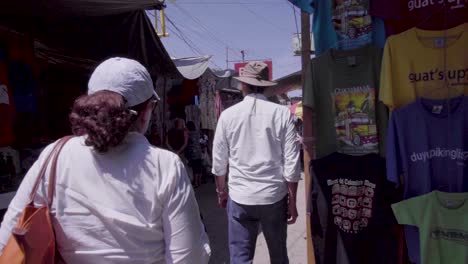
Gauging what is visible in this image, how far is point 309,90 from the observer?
8.58ft

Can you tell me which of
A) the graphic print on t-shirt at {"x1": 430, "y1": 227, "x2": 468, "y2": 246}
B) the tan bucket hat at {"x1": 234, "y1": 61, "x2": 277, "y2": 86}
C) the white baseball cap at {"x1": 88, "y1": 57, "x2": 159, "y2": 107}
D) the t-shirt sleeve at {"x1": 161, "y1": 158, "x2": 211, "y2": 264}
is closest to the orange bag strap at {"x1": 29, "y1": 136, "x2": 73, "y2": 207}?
the white baseball cap at {"x1": 88, "y1": 57, "x2": 159, "y2": 107}

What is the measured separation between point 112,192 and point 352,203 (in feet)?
5.89

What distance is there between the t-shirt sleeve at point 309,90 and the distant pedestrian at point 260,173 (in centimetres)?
31

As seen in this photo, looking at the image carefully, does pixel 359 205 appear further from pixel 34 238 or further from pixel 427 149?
pixel 34 238

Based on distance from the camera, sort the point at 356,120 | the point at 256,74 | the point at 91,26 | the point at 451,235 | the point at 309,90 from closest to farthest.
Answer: the point at 451,235, the point at 356,120, the point at 309,90, the point at 256,74, the point at 91,26

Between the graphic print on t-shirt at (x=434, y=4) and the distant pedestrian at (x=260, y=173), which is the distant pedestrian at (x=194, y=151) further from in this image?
the graphic print on t-shirt at (x=434, y=4)

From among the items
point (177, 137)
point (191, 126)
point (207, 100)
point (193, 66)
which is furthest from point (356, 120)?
point (207, 100)

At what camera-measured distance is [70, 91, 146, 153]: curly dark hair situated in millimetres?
1188

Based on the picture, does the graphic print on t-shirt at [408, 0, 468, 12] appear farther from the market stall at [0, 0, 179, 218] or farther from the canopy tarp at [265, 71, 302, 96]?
the canopy tarp at [265, 71, 302, 96]

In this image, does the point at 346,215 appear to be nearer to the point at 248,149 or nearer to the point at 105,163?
the point at 248,149

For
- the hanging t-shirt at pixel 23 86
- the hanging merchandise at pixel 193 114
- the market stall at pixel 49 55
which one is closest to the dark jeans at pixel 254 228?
the market stall at pixel 49 55

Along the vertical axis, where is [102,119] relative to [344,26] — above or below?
below

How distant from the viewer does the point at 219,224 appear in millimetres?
6008

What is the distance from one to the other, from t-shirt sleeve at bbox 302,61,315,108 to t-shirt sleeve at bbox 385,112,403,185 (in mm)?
550
